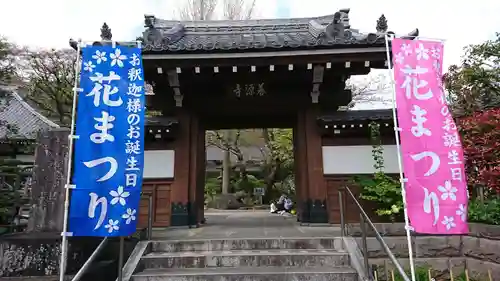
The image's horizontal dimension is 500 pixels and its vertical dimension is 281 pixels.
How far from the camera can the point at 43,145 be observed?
4.51 metres

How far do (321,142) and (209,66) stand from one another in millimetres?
2915

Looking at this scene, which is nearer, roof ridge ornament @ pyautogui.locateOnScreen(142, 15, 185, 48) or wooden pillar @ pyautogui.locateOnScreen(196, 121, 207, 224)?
roof ridge ornament @ pyautogui.locateOnScreen(142, 15, 185, 48)

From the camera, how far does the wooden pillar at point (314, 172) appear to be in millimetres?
7078

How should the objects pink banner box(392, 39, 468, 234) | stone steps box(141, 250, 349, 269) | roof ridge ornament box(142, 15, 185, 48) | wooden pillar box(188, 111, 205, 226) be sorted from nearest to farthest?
pink banner box(392, 39, 468, 234)
stone steps box(141, 250, 349, 269)
roof ridge ornament box(142, 15, 185, 48)
wooden pillar box(188, 111, 205, 226)

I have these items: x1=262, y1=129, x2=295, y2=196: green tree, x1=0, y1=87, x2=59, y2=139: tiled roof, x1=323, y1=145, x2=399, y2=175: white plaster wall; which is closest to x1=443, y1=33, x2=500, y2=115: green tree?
x1=323, y1=145, x2=399, y2=175: white plaster wall

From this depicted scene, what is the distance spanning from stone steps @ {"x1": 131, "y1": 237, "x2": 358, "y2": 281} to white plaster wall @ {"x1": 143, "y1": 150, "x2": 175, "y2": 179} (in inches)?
96.5

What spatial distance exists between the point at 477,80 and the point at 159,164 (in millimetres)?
9626

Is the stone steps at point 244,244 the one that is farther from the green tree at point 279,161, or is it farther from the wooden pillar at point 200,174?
the green tree at point 279,161

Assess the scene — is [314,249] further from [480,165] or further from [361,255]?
[480,165]

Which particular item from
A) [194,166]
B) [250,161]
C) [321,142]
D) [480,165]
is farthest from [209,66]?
[250,161]

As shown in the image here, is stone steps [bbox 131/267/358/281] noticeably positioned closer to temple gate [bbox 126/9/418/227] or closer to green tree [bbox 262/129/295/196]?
temple gate [bbox 126/9/418/227]

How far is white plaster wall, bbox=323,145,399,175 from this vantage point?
23.8ft

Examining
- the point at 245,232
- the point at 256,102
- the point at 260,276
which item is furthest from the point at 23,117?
the point at 260,276

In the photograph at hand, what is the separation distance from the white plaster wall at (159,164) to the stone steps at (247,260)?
245 cm
